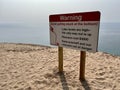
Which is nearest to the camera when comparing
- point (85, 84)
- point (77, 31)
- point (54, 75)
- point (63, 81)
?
point (85, 84)

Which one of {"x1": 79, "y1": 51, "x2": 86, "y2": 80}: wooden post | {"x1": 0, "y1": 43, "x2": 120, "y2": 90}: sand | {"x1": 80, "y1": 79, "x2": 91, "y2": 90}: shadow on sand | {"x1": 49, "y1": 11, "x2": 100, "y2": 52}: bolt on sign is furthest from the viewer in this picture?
{"x1": 79, "y1": 51, "x2": 86, "y2": 80}: wooden post

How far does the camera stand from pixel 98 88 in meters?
5.21

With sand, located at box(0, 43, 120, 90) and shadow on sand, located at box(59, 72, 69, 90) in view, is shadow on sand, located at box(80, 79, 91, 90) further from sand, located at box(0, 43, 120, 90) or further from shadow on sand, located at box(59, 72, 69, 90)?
shadow on sand, located at box(59, 72, 69, 90)

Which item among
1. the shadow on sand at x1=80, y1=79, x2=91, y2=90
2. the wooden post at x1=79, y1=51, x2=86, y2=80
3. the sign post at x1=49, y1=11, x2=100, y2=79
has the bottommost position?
the shadow on sand at x1=80, y1=79, x2=91, y2=90

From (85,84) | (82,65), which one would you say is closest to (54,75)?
(82,65)

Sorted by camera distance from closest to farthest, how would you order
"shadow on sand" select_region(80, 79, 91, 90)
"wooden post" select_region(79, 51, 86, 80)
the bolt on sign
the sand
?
1. the bolt on sign
2. "shadow on sand" select_region(80, 79, 91, 90)
3. the sand
4. "wooden post" select_region(79, 51, 86, 80)

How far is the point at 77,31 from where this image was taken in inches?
222

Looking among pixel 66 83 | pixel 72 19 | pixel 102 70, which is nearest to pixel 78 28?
pixel 72 19

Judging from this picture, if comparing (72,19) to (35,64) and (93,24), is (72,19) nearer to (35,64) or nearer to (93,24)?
(93,24)

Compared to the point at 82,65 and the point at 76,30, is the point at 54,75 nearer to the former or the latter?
the point at 82,65

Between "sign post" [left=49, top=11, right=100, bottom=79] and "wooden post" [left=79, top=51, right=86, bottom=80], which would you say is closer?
"sign post" [left=49, top=11, right=100, bottom=79]

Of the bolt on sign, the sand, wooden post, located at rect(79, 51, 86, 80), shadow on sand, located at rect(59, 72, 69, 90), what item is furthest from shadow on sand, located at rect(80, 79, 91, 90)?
the bolt on sign

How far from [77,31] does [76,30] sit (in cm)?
5

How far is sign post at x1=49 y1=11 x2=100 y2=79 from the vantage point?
510 centimetres
